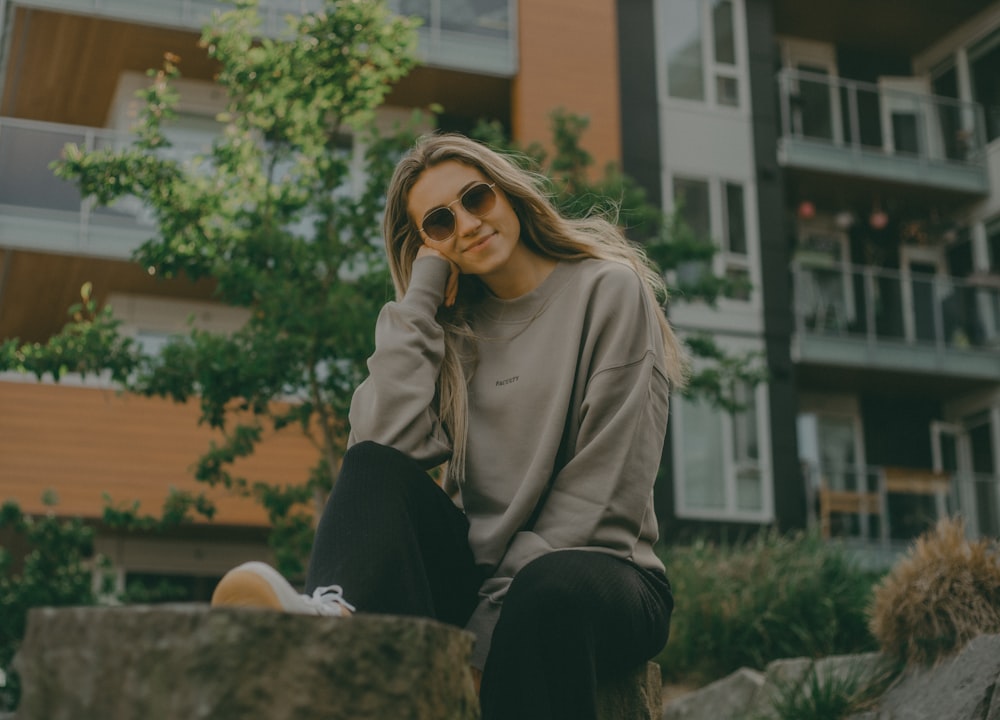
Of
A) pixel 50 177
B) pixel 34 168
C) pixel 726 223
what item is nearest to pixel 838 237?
pixel 726 223

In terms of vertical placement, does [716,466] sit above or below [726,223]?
below

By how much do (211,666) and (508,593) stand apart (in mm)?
879

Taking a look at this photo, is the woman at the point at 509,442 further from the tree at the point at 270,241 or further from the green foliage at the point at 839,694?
the tree at the point at 270,241

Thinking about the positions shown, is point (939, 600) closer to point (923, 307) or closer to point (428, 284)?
point (428, 284)

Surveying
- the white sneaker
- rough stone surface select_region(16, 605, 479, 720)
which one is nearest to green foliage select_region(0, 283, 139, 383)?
the white sneaker

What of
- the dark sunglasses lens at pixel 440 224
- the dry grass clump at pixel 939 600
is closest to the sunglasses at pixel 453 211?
the dark sunglasses lens at pixel 440 224

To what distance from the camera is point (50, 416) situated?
14000mm

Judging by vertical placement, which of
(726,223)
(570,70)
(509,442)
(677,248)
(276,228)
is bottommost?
(509,442)

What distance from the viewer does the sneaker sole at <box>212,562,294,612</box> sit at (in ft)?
6.54

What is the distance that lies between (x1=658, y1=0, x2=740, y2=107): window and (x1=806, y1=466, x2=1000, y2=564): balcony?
215 inches

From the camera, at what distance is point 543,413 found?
9.75 feet

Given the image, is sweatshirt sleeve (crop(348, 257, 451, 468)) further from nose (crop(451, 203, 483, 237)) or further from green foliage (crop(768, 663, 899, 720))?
green foliage (crop(768, 663, 899, 720))

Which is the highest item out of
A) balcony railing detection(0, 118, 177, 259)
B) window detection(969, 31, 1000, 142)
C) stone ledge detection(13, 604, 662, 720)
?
window detection(969, 31, 1000, 142)

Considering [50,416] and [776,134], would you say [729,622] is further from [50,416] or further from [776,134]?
[776,134]
